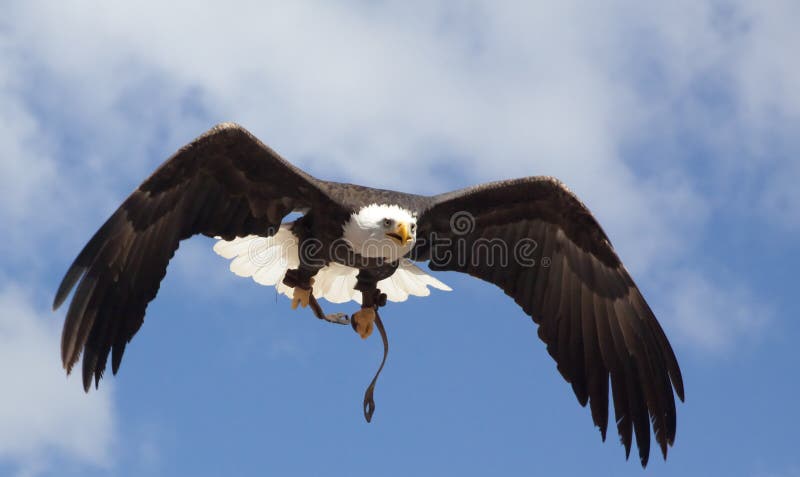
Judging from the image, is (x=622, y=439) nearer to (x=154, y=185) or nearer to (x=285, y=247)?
(x=285, y=247)

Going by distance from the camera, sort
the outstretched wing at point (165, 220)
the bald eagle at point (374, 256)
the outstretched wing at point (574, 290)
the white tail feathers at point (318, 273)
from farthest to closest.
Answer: the white tail feathers at point (318, 273), the outstretched wing at point (574, 290), the bald eagle at point (374, 256), the outstretched wing at point (165, 220)

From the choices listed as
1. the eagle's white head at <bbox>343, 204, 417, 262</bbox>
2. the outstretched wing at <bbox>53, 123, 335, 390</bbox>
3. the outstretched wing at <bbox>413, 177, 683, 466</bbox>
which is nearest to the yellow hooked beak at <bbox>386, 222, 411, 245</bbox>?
the eagle's white head at <bbox>343, 204, 417, 262</bbox>

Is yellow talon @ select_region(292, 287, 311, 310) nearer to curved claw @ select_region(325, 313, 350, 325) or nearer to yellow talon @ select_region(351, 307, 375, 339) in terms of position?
curved claw @ select_region(325, 313, 350, 325)

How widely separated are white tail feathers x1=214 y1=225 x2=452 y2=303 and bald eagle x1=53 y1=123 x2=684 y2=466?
0.04 feet

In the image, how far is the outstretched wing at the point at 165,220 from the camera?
8.93 metres

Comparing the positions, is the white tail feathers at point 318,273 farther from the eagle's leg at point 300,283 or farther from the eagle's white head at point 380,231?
the eagle's white head at point 380,231

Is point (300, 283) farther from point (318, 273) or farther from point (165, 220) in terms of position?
point (165, 220)

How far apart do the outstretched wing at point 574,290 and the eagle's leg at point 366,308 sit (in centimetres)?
41

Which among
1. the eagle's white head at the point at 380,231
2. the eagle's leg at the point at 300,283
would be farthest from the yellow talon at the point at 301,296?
the eagle's white head at the point at 380,231

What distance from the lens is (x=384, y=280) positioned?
34.2ft

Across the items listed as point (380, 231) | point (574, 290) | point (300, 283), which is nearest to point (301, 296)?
point (300, 283)

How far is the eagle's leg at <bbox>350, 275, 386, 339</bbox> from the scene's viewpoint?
9.77m

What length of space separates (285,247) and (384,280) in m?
0.94

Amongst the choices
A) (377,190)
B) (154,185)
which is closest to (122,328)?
(154,185)
